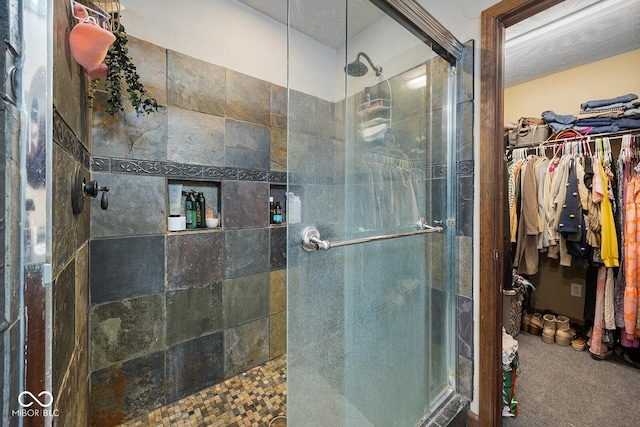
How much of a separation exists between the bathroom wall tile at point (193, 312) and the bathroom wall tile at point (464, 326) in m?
1.46

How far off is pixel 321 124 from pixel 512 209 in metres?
2.40

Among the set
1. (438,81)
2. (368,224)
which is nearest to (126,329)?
(368,224)

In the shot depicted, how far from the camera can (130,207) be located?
4.57 feet

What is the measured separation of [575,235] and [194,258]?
2.96 meters

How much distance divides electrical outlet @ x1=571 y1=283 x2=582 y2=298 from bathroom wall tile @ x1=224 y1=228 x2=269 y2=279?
2843 millimetres

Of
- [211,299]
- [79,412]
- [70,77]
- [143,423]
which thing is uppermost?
[70,77]

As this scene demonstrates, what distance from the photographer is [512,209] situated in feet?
7.82

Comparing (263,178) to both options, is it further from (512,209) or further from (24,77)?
(512,209)

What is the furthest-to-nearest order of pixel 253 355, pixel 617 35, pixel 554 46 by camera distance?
pixel 554 46, pixel 617 35, pixel 253 355

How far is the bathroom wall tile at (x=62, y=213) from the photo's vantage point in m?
0.65

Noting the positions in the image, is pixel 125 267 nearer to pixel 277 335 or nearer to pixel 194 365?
pixel 194 365

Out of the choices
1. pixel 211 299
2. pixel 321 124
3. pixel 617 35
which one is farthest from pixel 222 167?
pixel 617 35

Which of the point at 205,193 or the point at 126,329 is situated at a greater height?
the point at 205,193

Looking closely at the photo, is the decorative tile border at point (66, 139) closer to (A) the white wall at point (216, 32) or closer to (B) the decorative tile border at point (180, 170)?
(B) the decorative tile border at point (180, 170)
